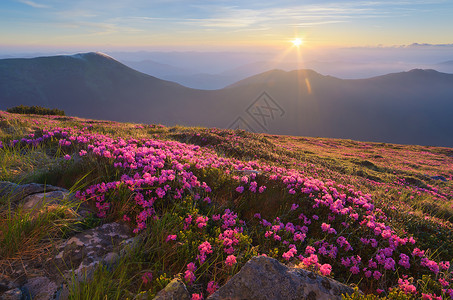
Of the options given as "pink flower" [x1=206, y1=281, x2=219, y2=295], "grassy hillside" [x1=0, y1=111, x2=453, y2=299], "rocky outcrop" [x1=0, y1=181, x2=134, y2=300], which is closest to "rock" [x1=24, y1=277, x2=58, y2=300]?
"rocky outcrop" [x1=0, y1=181, x2=134, y2=300]

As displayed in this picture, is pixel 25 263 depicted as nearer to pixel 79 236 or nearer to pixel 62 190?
pixel 79 236

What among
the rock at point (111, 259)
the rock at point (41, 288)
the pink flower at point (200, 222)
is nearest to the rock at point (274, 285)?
the pink flower at point (200, 222)

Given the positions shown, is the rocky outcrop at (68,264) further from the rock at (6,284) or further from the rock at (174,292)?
the rock at (174,292)

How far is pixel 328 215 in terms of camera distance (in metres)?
5.73

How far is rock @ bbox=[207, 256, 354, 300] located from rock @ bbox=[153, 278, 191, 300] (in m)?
0.30

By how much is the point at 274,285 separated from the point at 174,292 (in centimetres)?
113

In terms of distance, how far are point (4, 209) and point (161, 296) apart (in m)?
3.08

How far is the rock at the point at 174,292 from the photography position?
2.81 meters

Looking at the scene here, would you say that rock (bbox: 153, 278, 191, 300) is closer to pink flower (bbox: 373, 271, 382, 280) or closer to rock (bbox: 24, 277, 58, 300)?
rock (bbox: 24, 277, 58, 300)

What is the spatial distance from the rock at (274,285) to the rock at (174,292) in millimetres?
299

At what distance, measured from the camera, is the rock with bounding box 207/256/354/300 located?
2.80 m

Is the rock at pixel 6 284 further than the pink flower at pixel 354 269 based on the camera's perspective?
No

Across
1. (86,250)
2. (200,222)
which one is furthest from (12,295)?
(200,222)

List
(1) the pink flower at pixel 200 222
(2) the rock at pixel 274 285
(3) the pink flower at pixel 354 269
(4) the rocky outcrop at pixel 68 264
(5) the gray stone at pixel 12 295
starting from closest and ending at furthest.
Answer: (5) the gray stone at pixel 12 295 < (2) the rock at pixel 274 285 < (4) the rocky outcrop at pixel 68 264 < (1) the pink flower at pixel 200 222 < (3) the pink flower at pixel 354 269
